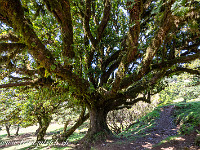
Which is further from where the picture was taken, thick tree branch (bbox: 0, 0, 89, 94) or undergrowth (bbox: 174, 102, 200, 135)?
undergrowth (bbox: 174, 102, 200, 135)

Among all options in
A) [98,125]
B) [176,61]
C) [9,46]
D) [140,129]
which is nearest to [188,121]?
[140,129]

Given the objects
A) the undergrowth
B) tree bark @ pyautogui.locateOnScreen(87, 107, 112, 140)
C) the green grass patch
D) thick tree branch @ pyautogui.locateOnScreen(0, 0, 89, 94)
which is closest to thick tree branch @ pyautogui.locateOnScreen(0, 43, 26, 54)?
thick tree branch @ pyautogui.locateOnScreen(0, 0, 89, 94)

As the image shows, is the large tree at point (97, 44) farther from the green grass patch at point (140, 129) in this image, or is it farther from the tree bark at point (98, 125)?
the green grass patch at point (140, 129)

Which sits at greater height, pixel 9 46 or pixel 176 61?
pixel 9 46

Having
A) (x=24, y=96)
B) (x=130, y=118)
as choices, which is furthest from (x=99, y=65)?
(x=130, y=118)

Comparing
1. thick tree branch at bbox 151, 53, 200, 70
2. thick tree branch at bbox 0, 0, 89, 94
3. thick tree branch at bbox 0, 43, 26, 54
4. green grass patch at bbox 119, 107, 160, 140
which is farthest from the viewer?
green grass patch at bbox 119, 107, 160, 140

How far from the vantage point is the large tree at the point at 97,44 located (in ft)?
10.7

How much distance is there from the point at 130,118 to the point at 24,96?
39.9 feet

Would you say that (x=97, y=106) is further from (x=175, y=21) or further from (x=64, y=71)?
(x=175, y=21)

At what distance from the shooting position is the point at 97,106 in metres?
7.36

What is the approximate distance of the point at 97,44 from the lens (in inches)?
260

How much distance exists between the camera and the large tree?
326 cm

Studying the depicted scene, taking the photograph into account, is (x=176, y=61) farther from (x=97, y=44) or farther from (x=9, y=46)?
(x=9, y=46)

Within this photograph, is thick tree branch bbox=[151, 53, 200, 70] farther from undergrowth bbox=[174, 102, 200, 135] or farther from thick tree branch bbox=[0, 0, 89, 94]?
thick tree branch bbox=[0, 0, 89, 94]
